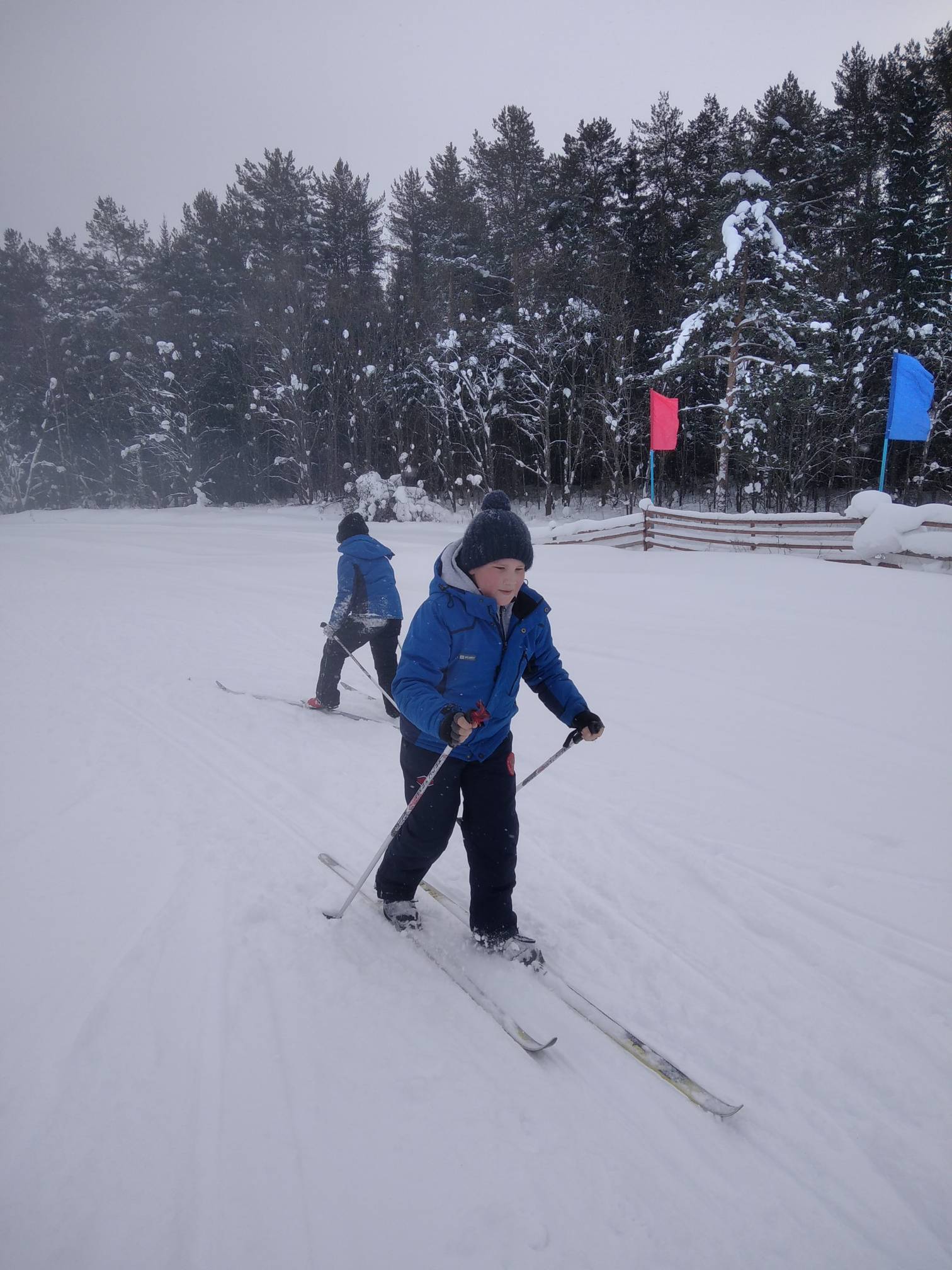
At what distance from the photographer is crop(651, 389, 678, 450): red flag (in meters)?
14.9

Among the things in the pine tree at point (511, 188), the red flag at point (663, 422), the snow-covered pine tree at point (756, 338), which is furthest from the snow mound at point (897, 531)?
the pine tree at point (511, 188)

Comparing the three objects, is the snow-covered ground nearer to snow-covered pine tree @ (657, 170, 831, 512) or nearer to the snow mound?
the snow mound

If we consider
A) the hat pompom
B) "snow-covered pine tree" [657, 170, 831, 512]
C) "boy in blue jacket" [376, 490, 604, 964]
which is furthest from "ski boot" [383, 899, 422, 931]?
"snow-covered pine tree" [657, 170, 831, 512]

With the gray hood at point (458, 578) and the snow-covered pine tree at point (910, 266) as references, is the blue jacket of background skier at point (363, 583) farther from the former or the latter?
the snow-covered pine tree at point (910, 266)

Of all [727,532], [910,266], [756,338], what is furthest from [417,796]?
[910,266]

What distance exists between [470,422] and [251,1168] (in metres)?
25.4

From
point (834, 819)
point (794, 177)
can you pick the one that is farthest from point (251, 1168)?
point (794, 177)

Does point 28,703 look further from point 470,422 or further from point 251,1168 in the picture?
point 470,422

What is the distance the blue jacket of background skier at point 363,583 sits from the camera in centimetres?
527

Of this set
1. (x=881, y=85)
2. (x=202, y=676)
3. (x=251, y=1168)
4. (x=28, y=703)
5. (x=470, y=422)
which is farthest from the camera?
(x=470, y=422)

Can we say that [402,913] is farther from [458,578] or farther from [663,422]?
[663,422]

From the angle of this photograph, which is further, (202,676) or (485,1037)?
(202,676)

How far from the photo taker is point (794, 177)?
70.4 feet

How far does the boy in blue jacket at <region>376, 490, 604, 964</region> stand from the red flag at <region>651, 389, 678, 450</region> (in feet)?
44.2
